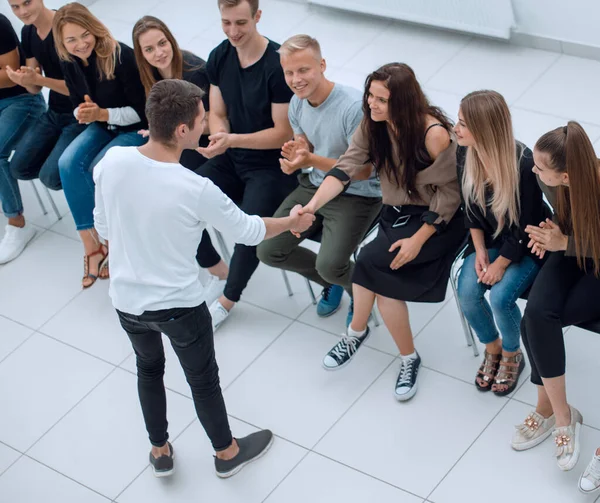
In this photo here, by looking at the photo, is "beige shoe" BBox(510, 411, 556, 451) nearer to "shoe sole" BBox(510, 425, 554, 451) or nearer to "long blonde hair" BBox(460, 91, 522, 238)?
"shoe sole" BBox(510, 425, 554, 451)

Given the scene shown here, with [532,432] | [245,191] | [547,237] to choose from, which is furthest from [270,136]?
[532,432]

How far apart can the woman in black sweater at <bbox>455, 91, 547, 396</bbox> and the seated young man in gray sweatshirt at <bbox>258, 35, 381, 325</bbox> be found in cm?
48

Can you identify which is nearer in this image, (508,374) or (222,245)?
(508,374)

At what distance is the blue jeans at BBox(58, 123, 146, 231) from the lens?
4.15 meters

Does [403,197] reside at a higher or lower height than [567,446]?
higher

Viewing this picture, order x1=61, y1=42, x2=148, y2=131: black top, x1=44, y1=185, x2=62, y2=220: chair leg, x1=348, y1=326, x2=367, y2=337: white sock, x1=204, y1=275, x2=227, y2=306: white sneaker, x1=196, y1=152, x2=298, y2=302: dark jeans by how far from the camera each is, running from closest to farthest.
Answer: x1=348, y1=326, x2=367, y2=337: white sock, x1=196, y1=152, x2=298, y2=302: dark jeans, x1=61, y1=42, x2=148, y2=131: black top, x1=204, y1=275, x2=227, y2=306: white sneaker, x1=44, y1=185, x2=62, y2=220: chair leg

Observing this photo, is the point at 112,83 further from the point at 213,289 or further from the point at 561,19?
the point at 561,19

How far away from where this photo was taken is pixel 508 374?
326cm

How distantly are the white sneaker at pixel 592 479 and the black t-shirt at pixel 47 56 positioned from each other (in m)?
2.93

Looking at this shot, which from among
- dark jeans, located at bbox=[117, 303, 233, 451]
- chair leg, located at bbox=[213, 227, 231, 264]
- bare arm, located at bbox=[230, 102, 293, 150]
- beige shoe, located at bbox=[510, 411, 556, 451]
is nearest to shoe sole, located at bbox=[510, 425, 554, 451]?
beige shoe, located at bbox=[510, 411, 556, 451]

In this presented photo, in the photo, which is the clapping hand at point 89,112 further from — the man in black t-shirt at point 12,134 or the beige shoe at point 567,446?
the beige shoe at point 567,446

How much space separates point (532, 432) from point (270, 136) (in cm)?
154

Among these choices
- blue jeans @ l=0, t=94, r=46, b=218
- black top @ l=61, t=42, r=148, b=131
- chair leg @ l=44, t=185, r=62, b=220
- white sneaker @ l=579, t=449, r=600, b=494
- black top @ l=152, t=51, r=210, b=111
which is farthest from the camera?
chair leg @ l=44, t=185, r=62, b=220

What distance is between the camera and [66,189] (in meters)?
4.19
